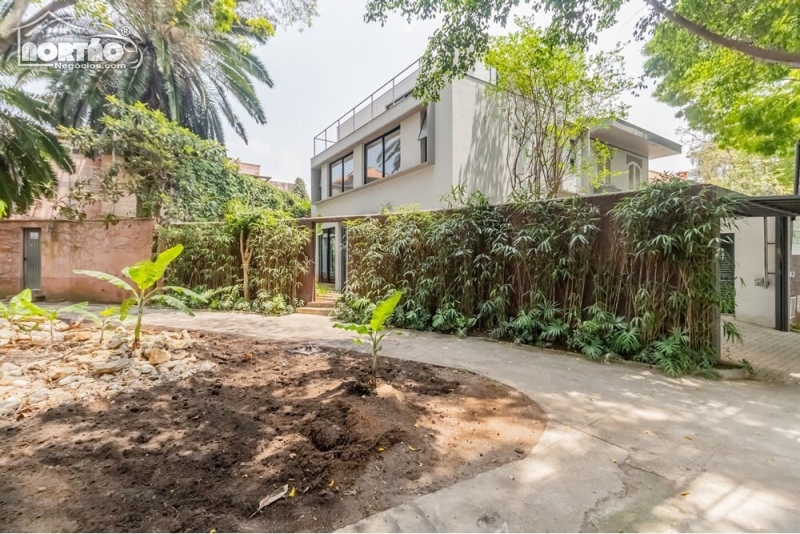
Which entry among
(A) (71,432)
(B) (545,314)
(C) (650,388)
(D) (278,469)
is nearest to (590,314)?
(B) (545,314)

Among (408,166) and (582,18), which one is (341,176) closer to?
(408,166)

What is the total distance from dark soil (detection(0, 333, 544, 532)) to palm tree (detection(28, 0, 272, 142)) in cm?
975

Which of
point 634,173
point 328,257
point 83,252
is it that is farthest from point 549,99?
point 83,252

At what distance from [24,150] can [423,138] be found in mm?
9170

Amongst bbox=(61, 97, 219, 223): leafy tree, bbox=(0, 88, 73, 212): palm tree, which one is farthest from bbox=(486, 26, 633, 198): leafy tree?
bbox=(0, 88, 73, 212): palm tree

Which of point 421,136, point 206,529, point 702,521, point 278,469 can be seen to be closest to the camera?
point 206,529

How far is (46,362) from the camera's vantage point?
155 inches

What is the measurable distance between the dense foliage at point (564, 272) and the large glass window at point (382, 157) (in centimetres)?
440

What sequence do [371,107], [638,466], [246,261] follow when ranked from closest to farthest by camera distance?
[638,466], [246,261], [371,107]

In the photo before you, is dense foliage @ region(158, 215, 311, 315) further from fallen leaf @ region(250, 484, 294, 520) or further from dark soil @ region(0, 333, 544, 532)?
fallen leaf @ region(250, 484, 294, 520)

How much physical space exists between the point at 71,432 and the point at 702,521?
13.6 feet

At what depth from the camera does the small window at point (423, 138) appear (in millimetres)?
9867

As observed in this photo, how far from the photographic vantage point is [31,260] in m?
10.0

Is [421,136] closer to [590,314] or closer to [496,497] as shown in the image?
[590,314]
